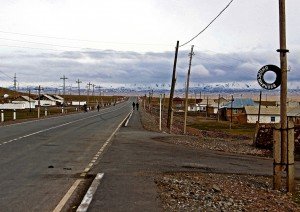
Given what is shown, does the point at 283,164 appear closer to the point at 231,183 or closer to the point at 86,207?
the point at 231,183

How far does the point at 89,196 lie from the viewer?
920 cm

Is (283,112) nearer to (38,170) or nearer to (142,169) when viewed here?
(142,169)

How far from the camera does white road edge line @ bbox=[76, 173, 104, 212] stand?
322 inches

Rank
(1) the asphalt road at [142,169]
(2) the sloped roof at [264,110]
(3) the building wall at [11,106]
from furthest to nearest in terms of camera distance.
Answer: (3) the building wall at [11,106]
(2) the sloped roof at [264,110]
(1) the asphalt road at [142,169]

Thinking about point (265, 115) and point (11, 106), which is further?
point (11, 106)

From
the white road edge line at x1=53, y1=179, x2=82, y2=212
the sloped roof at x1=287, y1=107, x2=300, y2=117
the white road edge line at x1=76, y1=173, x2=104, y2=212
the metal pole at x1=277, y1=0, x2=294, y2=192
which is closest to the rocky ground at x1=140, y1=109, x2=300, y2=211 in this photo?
the metal pole at x1=277, y1=0, x2=294, y2=192

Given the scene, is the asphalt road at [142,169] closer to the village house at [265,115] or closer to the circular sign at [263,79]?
the circular sign at [263,79]

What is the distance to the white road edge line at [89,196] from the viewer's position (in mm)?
8172

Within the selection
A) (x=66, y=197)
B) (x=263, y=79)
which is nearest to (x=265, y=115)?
(x=263, y=79)

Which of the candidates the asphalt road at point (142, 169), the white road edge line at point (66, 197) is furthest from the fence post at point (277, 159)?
the white road edge line at point (66, 197)

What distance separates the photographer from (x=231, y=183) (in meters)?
12.2

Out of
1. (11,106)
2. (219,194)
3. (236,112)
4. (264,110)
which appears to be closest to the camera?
(219,194)

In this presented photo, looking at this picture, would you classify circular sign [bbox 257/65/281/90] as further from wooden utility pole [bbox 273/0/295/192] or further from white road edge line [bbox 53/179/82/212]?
white road edge line [bbox 53/179/82/212]

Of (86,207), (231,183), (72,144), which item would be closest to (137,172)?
(231,183)
